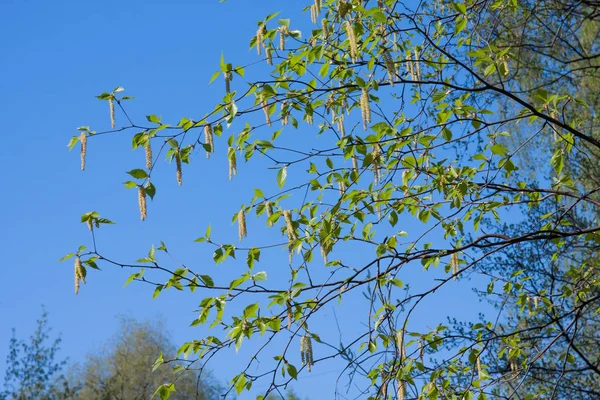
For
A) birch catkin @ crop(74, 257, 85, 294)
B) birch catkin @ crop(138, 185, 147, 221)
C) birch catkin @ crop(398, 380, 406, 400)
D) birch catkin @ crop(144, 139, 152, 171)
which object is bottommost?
birch catkin @ crop(398, 380, 406, 400)

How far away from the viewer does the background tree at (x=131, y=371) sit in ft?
69.9

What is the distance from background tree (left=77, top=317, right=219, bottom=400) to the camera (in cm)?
2130

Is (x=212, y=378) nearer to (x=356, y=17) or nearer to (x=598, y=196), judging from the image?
(x=598, y=196)

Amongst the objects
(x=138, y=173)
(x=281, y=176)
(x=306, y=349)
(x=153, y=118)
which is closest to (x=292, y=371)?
(x=306, y=349)

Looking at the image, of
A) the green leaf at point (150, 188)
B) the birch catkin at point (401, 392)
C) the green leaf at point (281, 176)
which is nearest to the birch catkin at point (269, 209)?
the green leaf at point (281, 176)

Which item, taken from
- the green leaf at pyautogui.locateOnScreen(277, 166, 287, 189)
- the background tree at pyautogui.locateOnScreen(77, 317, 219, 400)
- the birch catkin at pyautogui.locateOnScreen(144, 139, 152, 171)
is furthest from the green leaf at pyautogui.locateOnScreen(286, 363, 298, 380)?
the background tree at pyautogui.locateOnScreen(77, 317, 219, 400)

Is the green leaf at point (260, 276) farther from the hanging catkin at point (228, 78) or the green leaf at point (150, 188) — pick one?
the hanging catkin at point (228, 78)

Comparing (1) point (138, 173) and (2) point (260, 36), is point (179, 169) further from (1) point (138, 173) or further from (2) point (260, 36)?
(2) point (260, 36)

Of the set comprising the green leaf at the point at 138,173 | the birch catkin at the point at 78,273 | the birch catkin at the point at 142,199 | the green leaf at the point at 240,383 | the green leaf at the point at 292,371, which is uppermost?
the green leaf at the point at 138,173

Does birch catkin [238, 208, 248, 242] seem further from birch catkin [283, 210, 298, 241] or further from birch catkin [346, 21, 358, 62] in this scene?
birch catkin [346, 21, 358, 62]

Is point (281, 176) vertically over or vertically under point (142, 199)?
over

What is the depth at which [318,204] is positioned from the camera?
381cm

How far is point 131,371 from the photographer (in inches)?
843

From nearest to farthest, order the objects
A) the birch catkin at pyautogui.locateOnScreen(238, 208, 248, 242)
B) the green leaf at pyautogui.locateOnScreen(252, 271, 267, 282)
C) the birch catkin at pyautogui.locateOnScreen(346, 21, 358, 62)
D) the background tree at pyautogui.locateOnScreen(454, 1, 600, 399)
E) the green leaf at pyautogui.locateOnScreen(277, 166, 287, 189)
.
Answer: the birch catkin at pyautogui.locateOnScreen(346, 21, 358, 62), the birch catkin at pyautogui.locateOnScreen(238, 208, 248, 242), the green leaf at pyautogui.locateOnScreen(252, 271, 267, 282), the green leaf at pyautogui.locateOnScreen(277, 166, 287, 189), the background tree at pyautogui.locateOnScreen(454, 1, 600, 399)
